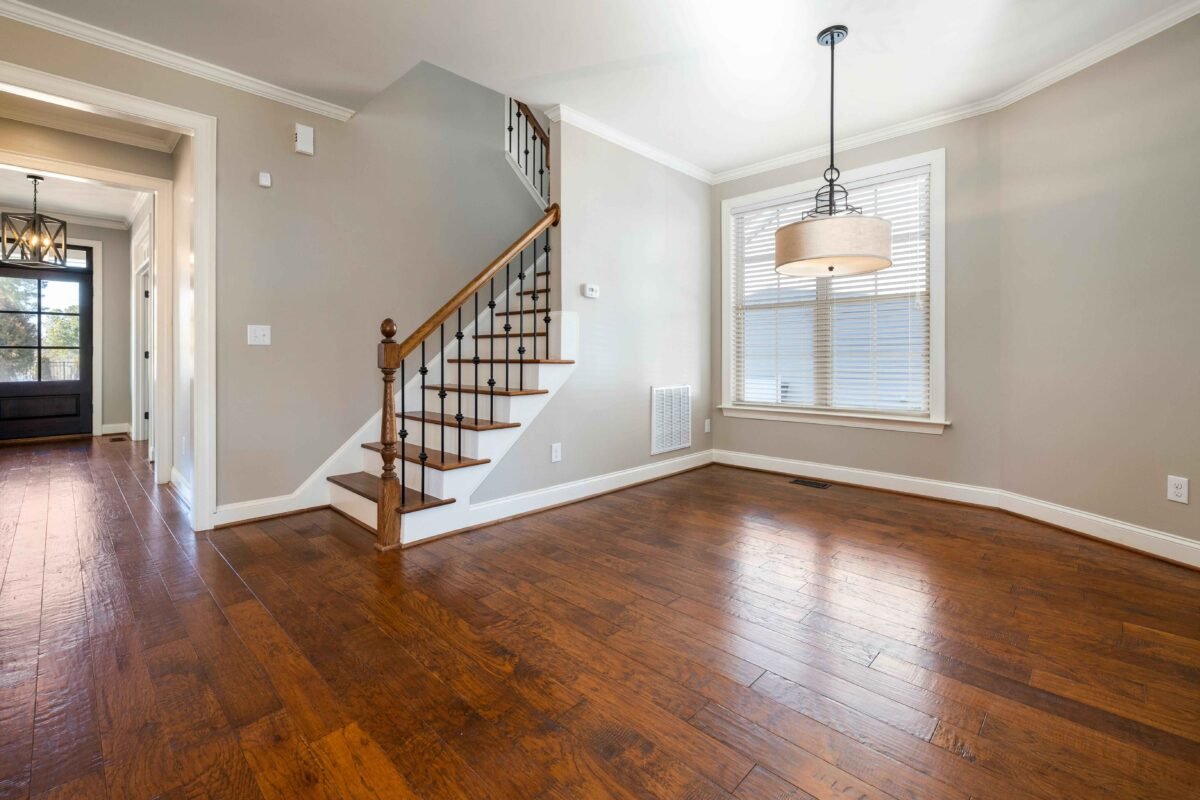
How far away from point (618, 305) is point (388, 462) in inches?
79.6

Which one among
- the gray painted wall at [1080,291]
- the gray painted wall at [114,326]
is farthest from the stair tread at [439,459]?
the gray painted wall at [114,326]

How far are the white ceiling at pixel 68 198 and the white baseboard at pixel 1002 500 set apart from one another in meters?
6.27

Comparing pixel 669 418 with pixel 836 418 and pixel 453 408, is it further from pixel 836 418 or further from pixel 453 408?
pixel 453 408

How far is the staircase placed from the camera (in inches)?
112

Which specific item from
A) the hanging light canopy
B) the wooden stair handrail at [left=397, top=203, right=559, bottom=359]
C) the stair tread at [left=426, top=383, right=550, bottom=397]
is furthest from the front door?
the wooden stair handrail at [left=397, top=203, right=559, bottom=359]

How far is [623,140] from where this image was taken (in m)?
3.98

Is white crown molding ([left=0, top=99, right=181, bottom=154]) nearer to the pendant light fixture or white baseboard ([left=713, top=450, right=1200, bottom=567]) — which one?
the pendant light fixture

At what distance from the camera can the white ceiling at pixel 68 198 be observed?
4980 millimetres

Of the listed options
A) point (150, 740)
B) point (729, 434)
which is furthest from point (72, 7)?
point (729, 434)

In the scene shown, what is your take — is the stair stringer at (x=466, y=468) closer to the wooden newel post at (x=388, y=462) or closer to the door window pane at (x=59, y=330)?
the wooden newel post at (x=388, y=462)

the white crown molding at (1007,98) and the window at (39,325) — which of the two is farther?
the window at (39,325)

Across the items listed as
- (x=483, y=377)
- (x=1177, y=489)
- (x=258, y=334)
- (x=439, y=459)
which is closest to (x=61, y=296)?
(x=258, y=334)

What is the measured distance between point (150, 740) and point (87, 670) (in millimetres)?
557

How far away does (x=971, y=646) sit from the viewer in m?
1.85
